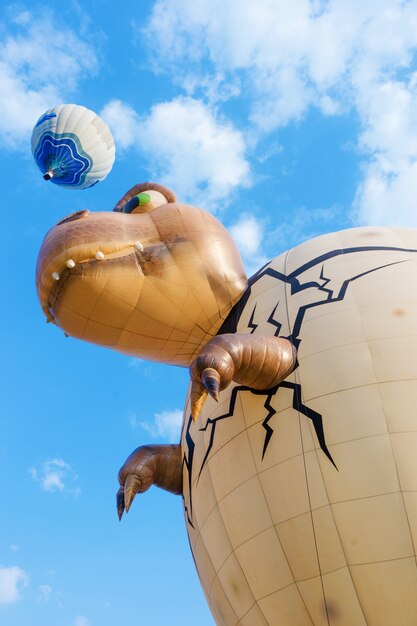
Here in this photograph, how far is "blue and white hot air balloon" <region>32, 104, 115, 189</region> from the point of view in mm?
15789

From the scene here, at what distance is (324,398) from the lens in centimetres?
687

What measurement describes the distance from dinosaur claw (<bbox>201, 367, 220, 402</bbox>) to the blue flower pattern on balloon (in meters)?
10.6

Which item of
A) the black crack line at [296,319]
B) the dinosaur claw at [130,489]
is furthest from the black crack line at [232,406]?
the dinosaur claw at [130,489]

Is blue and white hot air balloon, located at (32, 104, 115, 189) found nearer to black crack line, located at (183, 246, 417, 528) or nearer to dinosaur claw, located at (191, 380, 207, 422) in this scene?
black crack line, located at (183, 246, 417, 528)

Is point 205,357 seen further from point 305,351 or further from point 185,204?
point 185,204

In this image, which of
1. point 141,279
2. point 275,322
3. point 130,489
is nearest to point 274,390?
point 275,322

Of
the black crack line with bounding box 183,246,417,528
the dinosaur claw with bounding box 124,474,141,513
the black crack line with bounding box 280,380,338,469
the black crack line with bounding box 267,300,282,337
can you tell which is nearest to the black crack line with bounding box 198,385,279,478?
the black crack line with bounding box 183,246,417,528

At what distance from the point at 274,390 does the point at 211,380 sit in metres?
1.01

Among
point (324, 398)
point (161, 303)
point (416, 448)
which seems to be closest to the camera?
point (416, 448)

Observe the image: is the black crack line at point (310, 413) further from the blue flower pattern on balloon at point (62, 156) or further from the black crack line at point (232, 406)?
the blue flower pattern on balloon at point (62, 156)

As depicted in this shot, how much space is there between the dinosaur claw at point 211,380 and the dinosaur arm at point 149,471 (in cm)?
224

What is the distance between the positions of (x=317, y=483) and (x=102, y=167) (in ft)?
39.7

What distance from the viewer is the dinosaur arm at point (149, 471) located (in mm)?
8147

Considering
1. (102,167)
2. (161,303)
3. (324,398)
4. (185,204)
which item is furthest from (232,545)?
(102,167)
